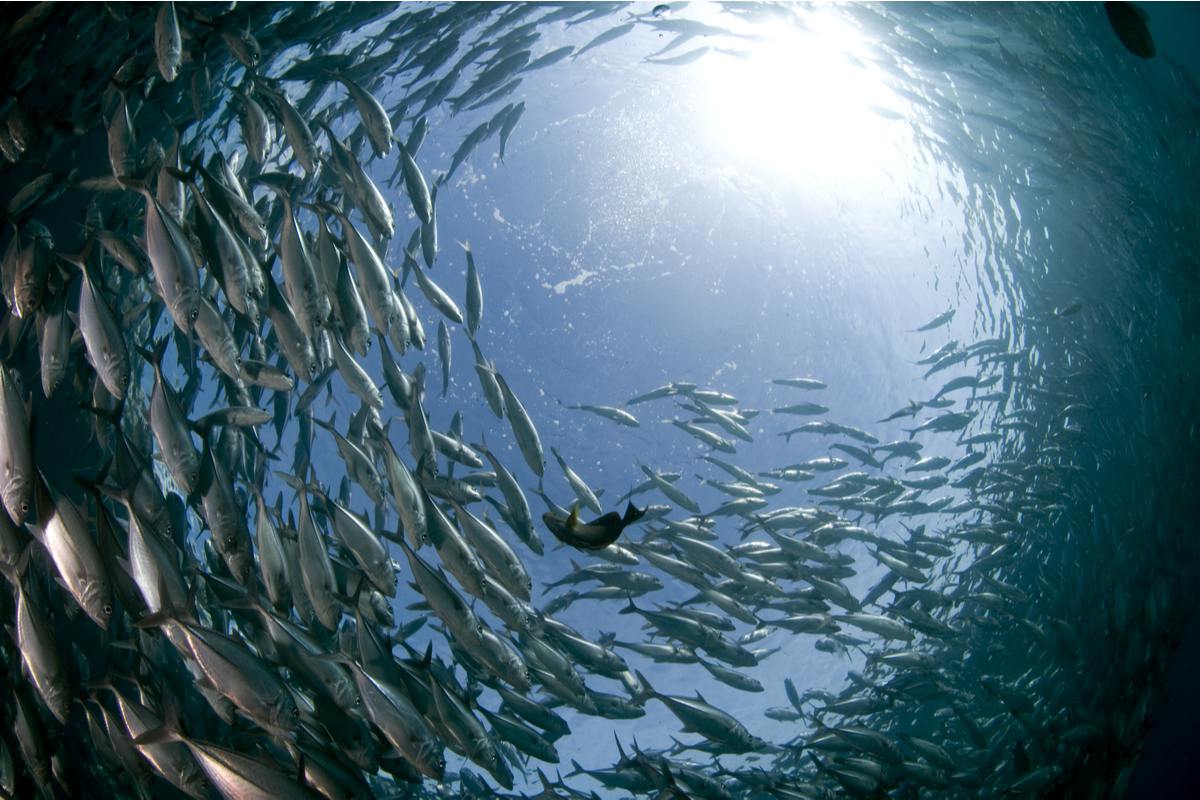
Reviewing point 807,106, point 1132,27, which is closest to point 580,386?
point 807,106

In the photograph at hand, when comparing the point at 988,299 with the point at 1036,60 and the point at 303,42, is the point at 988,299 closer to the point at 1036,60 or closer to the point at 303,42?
the point at 1036,60

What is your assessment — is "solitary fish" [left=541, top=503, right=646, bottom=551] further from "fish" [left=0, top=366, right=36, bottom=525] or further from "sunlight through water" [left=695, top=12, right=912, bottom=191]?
"sunlight through water" [left=695, top=12, right=912, bottom=191]

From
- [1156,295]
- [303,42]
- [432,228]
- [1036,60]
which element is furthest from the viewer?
[1156,295]

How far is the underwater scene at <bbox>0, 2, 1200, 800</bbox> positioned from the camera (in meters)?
3.49

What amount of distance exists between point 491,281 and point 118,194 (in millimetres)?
10537

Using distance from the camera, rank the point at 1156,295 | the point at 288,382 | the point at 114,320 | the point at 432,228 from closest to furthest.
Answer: the point at 114,320 < the point at 288,382 < the point at 432,228 < the point at 1156,295

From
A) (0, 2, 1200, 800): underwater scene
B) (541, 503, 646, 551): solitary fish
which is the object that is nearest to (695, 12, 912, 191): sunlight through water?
(0, 2, 1200, 800): underwater scene

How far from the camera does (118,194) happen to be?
7.79 m

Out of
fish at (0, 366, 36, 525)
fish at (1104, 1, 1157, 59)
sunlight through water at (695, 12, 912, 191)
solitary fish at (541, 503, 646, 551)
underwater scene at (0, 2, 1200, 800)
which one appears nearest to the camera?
solitary fish at (541, 503, 646, 551)

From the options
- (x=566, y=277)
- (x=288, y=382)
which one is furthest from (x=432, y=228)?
(x=566, y=277)

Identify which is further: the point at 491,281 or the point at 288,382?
the point at 491,281

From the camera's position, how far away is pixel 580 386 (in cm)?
2073

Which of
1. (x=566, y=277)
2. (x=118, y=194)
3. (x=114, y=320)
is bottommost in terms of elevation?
(x=114, y=320)

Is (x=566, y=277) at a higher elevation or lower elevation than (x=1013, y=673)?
higher
